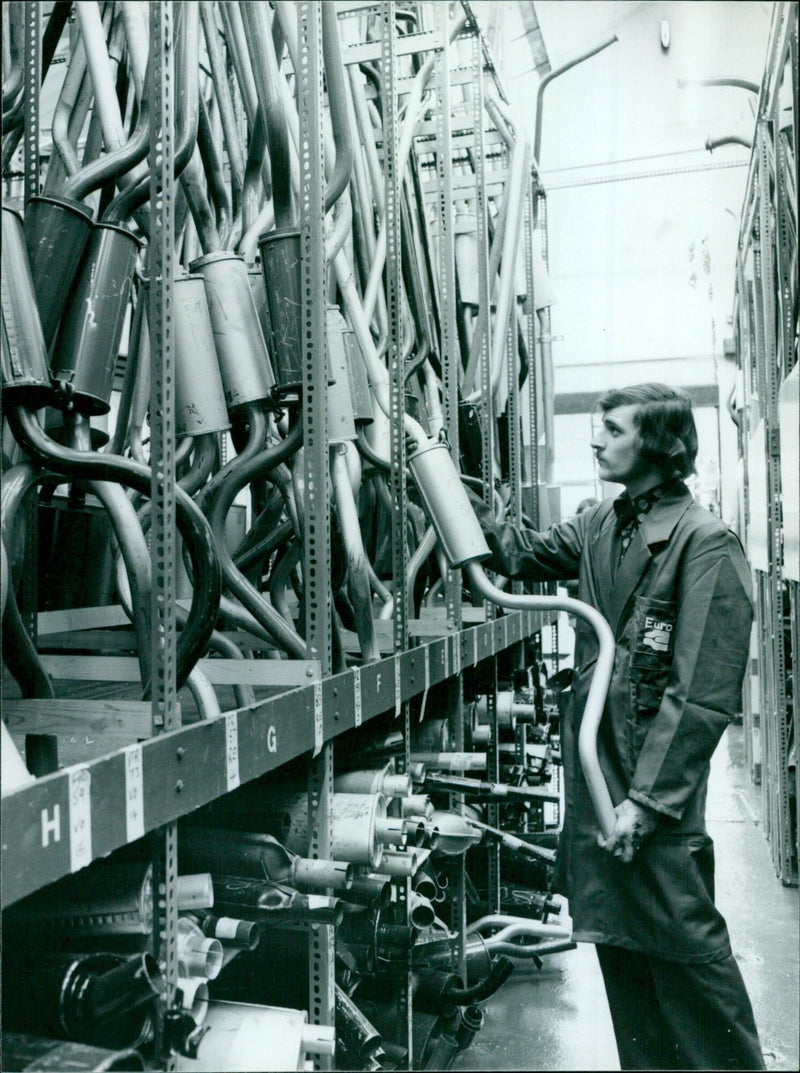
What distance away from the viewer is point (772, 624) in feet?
13.3

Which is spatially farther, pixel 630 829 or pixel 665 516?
pixel 665 516

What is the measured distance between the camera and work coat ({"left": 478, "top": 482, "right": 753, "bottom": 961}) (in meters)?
1.94

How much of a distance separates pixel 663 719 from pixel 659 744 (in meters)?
0.05

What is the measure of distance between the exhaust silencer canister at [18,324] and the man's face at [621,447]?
51.9 inches

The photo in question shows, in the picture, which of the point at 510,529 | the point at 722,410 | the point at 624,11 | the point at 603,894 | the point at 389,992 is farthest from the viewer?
the point at 722,410

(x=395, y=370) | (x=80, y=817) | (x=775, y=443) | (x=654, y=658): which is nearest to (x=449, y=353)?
(x=395, y=370)

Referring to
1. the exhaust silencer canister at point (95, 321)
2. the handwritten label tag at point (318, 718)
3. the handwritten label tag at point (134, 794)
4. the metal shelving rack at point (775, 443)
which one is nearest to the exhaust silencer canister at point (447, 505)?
the handwritten label tag at point (318, 718)

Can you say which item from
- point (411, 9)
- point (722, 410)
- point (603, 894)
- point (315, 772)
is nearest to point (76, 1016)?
point (315, 772)

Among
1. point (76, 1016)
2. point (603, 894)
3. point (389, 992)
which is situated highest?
point (76, 1016)

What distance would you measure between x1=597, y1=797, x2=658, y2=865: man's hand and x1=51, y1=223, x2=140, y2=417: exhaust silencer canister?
50.4 inches

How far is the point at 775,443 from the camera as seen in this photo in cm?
393

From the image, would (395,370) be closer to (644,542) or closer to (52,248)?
(644,542)

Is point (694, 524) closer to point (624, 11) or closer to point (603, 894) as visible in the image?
point (603, 894)

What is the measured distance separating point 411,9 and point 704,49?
2.78m
